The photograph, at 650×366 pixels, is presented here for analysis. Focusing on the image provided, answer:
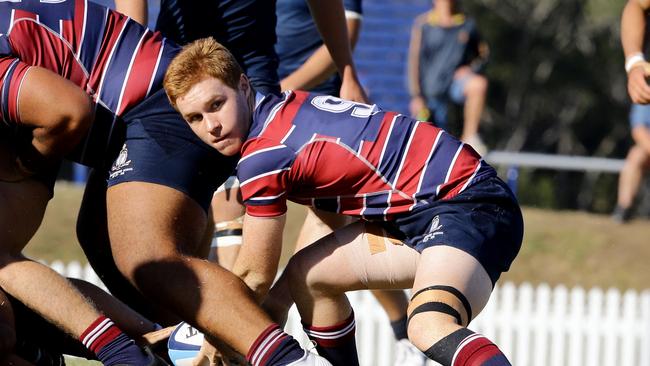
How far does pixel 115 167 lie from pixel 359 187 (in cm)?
95

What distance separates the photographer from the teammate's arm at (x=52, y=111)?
4.20m

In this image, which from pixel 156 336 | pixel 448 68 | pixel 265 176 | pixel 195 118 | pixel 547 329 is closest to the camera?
pixel 265 176

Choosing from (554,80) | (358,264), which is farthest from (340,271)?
(554,80)

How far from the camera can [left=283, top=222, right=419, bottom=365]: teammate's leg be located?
14.4ft

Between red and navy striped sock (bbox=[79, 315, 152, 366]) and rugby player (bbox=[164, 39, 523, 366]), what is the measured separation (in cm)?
48

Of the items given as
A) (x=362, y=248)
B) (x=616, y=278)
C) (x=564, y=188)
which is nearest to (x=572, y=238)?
(x=616, y=278)

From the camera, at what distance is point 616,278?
1135cm

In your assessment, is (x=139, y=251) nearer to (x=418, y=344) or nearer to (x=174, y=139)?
(x=174, y=139)

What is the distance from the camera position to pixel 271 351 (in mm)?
4145

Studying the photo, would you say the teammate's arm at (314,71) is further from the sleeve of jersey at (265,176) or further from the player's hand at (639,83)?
the sleeve of jersey at (265,176)

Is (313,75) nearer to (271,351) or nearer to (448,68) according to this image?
(271,351)

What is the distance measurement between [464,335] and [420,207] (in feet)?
1.82

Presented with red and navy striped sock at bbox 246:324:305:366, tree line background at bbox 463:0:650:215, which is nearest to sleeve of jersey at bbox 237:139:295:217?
red and navy striped sock at bbox 246:324:305:366

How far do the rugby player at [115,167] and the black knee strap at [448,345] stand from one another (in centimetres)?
47
